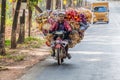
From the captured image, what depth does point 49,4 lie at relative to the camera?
38.0 metres

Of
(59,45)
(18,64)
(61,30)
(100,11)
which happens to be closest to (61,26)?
(61,30)

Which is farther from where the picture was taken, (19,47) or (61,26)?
(19,47)

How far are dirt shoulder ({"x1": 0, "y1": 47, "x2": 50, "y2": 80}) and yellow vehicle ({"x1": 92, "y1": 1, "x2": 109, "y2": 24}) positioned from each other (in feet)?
112

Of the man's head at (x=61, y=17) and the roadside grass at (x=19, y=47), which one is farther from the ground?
the man's head at (x=61, y=17)

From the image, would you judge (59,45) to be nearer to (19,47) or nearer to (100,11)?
(19,47)

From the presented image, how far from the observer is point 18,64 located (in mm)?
17047

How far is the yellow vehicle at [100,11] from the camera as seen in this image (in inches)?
2191

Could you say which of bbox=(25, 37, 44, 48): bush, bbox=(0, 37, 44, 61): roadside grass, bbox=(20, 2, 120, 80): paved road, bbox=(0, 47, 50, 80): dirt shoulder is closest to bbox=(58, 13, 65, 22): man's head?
bbox=(20, 2, 120, 80): paved road

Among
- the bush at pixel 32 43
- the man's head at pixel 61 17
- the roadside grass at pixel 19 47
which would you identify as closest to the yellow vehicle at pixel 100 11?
the bush at pixel 32 43

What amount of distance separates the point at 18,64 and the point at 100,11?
1571 inches

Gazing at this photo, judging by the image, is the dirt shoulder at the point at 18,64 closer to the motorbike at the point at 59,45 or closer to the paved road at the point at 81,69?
the paved road at the point at 81,69

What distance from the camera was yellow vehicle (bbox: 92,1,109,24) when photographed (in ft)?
183

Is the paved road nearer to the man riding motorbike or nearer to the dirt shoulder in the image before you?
the dirt shoulder

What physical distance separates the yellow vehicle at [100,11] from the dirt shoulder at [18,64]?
3403cm
